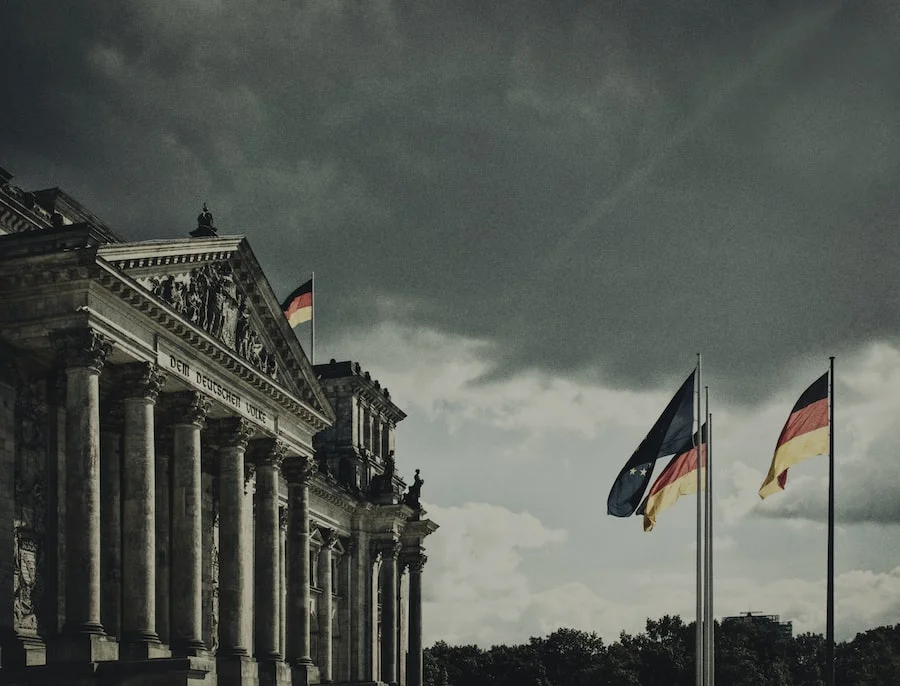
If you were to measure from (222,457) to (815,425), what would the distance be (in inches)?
961

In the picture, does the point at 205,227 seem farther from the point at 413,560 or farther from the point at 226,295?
the point at 413,560

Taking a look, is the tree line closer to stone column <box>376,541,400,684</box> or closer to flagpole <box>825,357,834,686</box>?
stone column <box>376,541,400,684</box>

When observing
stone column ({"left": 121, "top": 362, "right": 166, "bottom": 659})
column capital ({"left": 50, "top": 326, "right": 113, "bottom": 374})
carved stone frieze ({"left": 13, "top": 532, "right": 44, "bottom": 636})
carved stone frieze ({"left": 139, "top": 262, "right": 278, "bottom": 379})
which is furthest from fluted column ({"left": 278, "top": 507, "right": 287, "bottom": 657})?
column capital ({"left": 50, "top": 326, "right": 113, "bottom": 374})

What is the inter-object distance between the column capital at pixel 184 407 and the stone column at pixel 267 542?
8627 mm

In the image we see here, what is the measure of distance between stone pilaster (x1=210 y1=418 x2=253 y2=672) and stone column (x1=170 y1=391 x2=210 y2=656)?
3799 mm

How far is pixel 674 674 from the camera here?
502ft

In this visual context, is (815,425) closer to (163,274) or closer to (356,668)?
(163,274)

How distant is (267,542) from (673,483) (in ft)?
66.2

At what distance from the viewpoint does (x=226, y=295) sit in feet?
177

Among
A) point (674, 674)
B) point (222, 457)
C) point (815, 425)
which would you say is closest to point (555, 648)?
point (674, 674)

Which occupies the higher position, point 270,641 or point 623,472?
point 623,472

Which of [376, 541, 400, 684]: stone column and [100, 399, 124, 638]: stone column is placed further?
[376, 541, 400, 684]: stone column

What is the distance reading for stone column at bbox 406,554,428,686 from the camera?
9175 cm

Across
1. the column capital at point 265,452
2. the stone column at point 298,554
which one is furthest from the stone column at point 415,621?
the column capital at point 265,452
